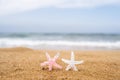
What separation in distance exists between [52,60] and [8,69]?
1.01m

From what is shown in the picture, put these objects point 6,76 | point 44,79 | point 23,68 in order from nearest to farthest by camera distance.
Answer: point 44,79
point 6,76
point 23,68

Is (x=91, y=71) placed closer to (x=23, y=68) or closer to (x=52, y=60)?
(x=52, y=60)

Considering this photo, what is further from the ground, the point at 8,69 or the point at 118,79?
the point at 8,69

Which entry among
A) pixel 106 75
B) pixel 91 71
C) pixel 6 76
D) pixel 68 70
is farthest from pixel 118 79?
pixel 6 76

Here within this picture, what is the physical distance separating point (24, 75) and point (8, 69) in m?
0.67

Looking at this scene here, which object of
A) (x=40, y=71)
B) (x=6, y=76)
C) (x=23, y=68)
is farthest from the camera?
(x=23, y=68)

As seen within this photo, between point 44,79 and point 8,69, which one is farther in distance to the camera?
point 8,69

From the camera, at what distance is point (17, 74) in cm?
380

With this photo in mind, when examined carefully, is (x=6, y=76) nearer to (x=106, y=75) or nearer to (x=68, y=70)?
(x=68, y=70)

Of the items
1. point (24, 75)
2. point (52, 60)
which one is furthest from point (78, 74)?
point (24, 75)

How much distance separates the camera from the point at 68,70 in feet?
13.5

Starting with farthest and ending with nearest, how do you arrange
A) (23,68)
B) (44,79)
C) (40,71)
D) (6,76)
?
1. (23,68)
2. (40,71)
3. (6,76)
4. (44,79)

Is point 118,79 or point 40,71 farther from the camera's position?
point 40,71

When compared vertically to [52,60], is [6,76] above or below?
below
